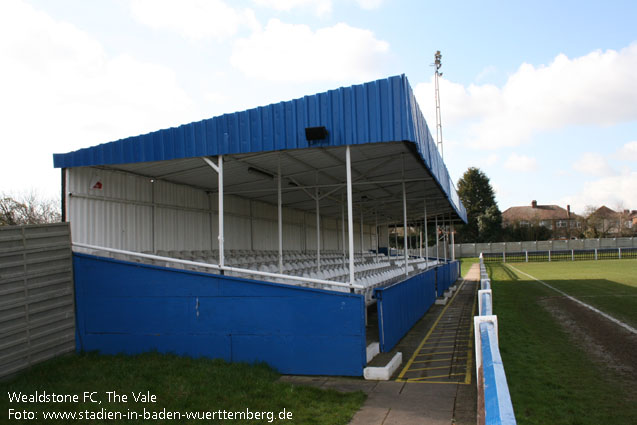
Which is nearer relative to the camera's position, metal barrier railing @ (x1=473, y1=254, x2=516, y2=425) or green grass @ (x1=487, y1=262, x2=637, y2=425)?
metal barrier railing @ (x1=473, y1=254, x2=516, y2=425)

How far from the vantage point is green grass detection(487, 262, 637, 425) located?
5504 millimetres

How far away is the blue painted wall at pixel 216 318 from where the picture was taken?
7.59m

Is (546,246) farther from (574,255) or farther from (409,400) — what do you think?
(409,400)

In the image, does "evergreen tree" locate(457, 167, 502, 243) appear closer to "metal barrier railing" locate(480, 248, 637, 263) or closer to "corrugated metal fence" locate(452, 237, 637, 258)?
"corrugated metal fence" locate(452, 237, 637, 258)

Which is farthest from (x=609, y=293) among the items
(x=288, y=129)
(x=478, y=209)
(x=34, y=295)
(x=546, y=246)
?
(x=478, y=209)

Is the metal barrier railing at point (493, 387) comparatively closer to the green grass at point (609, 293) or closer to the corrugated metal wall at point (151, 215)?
the corrugated metal wall at point (151, 215)

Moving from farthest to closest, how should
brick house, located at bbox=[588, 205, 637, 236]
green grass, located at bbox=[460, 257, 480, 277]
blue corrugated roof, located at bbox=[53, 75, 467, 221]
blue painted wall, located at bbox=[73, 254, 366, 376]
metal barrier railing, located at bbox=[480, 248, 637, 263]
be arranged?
1. brick house, located at bbox=[588, 205, 637, 236]
2. metal barrier railing, located at bbox=[480, 248, 637, 263]
3. green grass, located at bbox=[460, 257, 480, 277]
4. blue corrugated roof, located at bbox=[53, 75, 467, 221]
5. blue painted wall, located at bbox=[73, 254, 366, 376]

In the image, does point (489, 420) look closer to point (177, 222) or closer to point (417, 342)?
point (417, 342)

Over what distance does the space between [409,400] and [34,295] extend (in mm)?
6058

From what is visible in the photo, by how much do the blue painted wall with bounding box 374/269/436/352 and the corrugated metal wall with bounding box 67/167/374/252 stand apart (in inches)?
222

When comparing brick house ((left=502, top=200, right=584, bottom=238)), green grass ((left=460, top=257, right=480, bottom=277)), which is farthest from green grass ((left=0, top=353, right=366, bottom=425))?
brick house ((left=502, top=200, right=584, bottom=238))

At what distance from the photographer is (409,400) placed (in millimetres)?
6289

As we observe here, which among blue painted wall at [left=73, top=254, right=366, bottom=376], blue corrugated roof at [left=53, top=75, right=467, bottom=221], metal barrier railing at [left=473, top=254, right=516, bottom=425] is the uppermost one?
blue corrugated roof at [left=53, top=75, right=467, bottom=221]

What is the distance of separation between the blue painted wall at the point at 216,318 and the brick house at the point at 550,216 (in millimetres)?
81549
